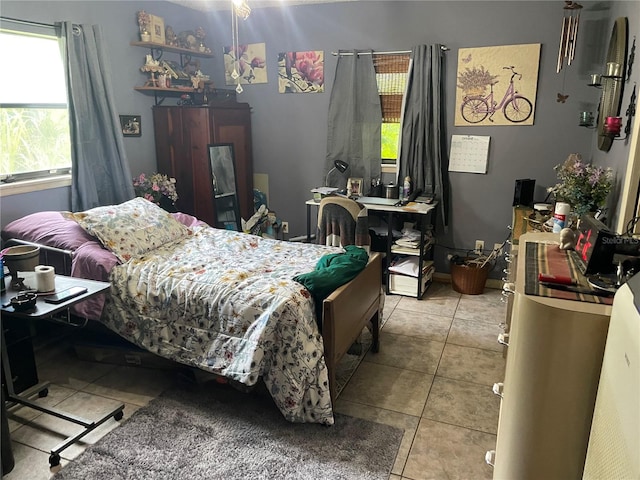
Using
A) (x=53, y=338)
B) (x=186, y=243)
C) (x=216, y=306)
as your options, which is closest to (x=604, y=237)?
(x=216, y=306)

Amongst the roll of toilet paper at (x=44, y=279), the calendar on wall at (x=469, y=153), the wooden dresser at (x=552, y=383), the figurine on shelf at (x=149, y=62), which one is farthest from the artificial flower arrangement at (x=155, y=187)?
the wooden dresser at (x=552, y=383)

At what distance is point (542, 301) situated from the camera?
143 cm

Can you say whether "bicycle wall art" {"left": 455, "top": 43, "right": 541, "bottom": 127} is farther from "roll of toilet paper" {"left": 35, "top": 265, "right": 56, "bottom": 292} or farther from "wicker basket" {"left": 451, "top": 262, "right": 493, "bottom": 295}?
"roll of toilet paper" {"left": 35, "top": 265, "right": 56, "bottom": 292}

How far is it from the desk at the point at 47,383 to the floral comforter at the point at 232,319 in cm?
34

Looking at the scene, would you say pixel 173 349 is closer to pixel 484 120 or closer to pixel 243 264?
pixel 243 264

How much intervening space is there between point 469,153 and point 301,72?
1.72m

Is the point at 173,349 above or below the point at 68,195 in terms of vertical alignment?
below

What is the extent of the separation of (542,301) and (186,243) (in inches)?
94.8

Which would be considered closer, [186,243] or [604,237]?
[604,237]

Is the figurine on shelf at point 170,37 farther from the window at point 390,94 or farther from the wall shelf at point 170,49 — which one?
the window at point 390,94

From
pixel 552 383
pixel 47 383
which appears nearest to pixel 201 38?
pixel 47 383

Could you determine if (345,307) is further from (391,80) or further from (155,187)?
(391,80)

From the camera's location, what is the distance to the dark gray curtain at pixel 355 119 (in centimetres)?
430

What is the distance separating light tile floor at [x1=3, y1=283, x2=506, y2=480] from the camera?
2.17 m
